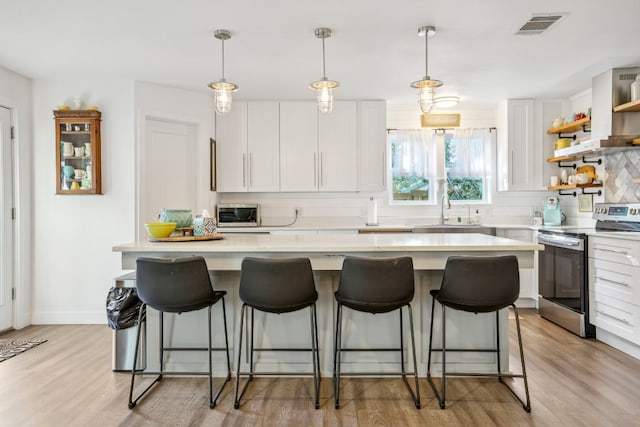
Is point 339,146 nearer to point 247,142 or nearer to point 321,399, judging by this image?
point 247,142

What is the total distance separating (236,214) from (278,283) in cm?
268

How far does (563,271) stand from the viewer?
13.0 ft

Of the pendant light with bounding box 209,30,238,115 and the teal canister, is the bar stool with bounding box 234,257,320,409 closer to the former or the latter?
the teal canister

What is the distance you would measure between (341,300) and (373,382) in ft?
2.40

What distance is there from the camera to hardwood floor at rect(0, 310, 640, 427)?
2.29 metres

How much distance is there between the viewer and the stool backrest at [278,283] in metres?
2.34

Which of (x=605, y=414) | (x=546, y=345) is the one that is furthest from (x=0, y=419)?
(x=546, y=345)

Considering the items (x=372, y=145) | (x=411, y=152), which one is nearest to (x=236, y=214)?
(x=372, y=145)

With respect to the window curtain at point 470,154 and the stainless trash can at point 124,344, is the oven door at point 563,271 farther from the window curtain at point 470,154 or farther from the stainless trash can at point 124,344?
the stainless trash can at point 124,344

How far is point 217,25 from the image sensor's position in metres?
3.05

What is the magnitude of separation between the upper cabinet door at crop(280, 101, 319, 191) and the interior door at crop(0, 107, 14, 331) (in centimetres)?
279

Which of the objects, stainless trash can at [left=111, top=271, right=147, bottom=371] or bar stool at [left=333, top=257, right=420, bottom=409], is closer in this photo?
bar stool at [left=333, top=257, right=420, bottom=409]

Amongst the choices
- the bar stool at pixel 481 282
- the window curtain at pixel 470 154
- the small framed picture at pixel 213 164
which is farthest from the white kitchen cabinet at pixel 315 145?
the bar stool at pixel 481 282

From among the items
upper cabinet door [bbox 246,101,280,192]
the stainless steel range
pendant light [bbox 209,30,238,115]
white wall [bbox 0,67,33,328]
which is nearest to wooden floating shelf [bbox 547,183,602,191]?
the stainless steel range
